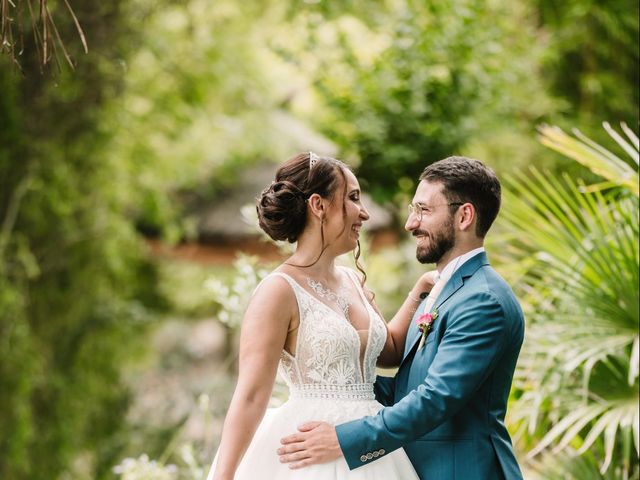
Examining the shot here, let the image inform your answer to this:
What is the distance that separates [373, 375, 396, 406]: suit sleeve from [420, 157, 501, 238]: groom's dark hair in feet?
2.23

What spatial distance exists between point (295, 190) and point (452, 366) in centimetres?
82

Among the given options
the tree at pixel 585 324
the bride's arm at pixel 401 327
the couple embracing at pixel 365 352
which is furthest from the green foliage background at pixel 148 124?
the couple embracing at pixel 365 352

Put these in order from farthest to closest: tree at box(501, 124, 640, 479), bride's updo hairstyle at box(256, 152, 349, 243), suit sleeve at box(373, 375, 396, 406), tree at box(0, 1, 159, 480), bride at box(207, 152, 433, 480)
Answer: tree at box(0, 1, 159, 480) < tree at box(501, 124, 640, 479) < suit sleeve at box(373, 375, 396, 406) < bride's updo hairstyle at box(256, 152, 349, 243) < bride at box(207, 152, 433, 480)

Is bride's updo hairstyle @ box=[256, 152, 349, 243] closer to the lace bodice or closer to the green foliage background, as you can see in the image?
the lace bodice

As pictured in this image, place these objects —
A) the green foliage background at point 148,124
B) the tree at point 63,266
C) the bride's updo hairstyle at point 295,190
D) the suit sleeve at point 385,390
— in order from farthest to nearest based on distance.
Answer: the tree at point 63,266
the green foliage background at point 148,124
the suit sleeve at point 385,390
the bride's updo hairstyle at point 295,190

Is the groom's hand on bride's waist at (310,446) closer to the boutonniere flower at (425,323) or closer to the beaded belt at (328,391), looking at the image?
the beaded belt at (328,391)

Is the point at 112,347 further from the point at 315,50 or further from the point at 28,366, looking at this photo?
the point at 315,50

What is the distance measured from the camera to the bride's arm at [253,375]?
2.58 meters

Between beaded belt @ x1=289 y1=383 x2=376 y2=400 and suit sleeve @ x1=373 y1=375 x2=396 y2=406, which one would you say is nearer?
beaded belt @ x1=289 y1=383 x2=376 y2=400

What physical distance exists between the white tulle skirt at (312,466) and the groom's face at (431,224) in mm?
569

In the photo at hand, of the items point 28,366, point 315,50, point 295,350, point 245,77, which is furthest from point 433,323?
point 245,77

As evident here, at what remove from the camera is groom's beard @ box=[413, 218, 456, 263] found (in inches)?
108

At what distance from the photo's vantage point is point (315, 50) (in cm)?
646

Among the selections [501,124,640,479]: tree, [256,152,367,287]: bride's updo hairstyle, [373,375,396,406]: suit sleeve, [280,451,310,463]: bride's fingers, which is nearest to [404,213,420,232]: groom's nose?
[256,152,367,287]: bride's updo hairstyle
